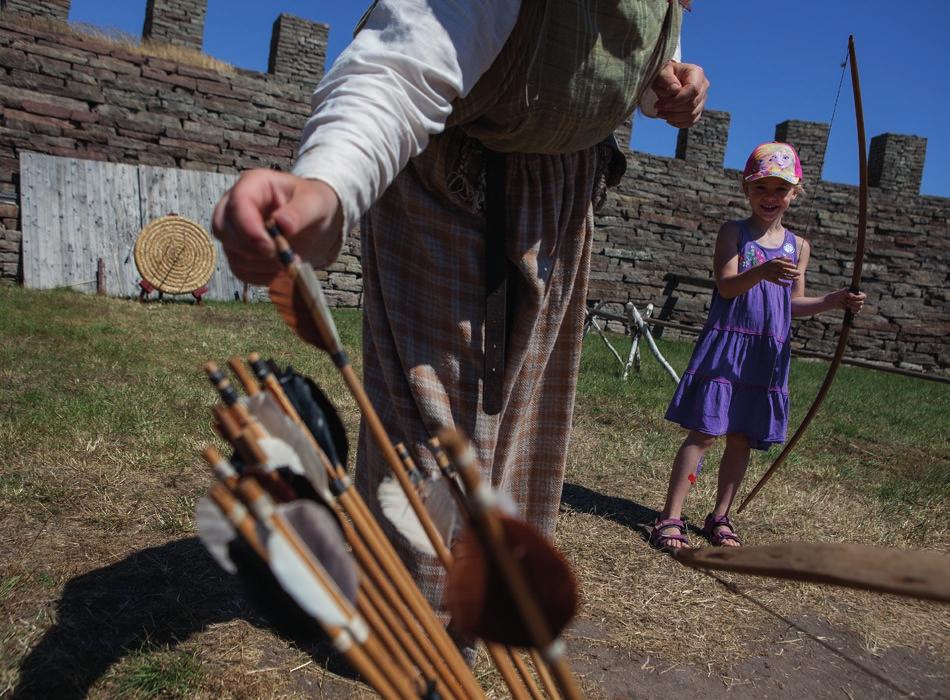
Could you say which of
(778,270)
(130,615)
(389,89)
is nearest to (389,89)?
(389,89)

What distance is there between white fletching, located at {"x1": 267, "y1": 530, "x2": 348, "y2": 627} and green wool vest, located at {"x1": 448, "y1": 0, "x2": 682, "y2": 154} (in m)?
0.84

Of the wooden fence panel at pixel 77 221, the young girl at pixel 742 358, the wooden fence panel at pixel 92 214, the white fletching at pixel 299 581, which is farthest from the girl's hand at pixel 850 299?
the wooden fence panel at pixel 77 221

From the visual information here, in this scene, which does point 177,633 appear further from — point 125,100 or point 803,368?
point 803,368

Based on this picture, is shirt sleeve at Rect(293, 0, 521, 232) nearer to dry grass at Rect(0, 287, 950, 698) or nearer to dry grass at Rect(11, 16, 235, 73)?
dry grass at Rect(0, 287, 950, 698)

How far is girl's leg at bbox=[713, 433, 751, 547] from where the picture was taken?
9.89ft

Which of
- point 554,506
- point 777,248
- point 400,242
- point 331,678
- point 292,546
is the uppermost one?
point 777,248

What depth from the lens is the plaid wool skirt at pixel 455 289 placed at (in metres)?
1.40

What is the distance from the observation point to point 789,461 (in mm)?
4508

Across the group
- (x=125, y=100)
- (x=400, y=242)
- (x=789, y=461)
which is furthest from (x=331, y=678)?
(x=125, y=100)

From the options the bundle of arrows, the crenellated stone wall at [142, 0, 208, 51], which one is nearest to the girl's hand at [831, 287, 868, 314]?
the bundle of arrows

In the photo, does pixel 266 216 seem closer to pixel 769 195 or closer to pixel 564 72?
pixel 564 72

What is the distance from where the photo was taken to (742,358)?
3049 mm

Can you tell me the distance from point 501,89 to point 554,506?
94 centimetres

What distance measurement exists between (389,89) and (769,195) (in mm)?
2509
